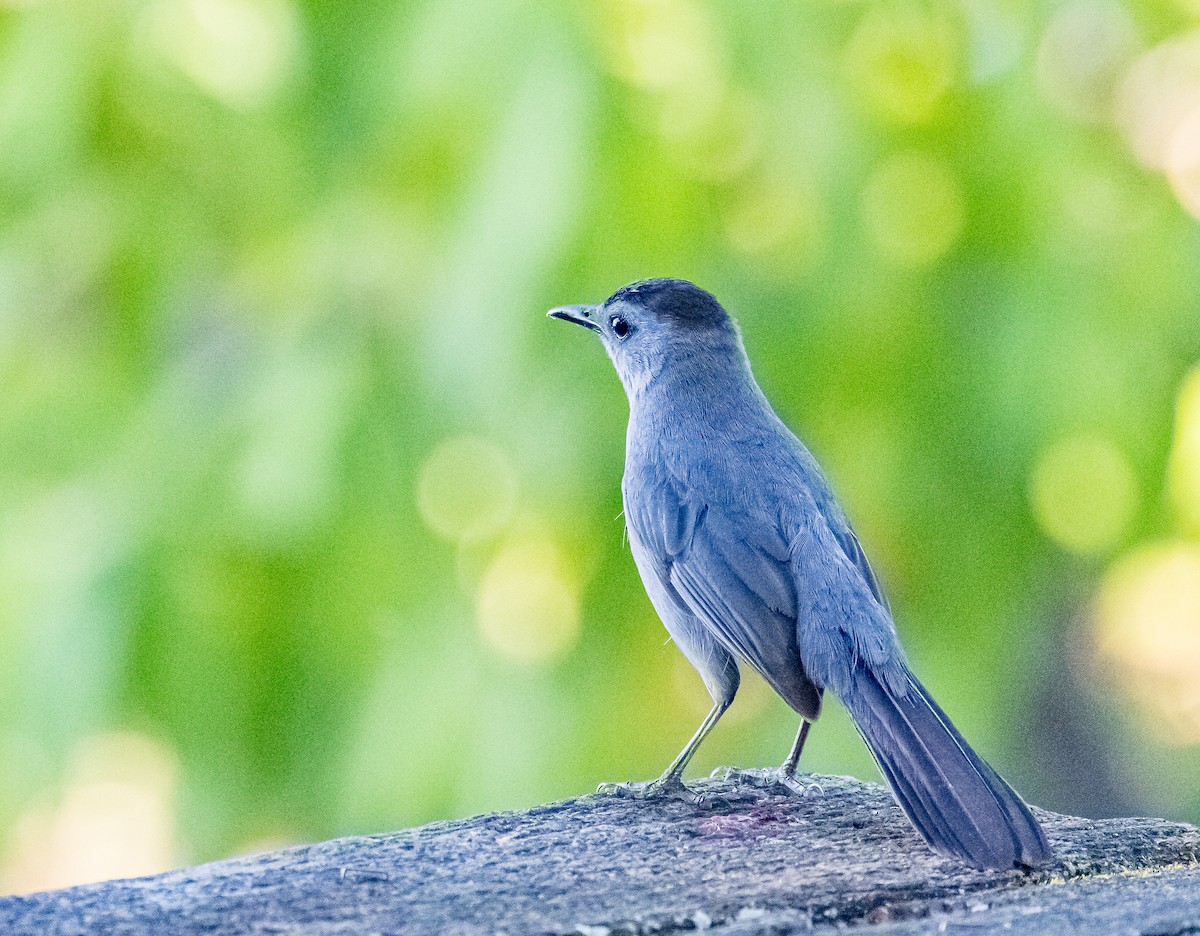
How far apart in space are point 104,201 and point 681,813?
2323 millimetres

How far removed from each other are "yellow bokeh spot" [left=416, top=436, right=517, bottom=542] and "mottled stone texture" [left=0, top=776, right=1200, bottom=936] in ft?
4.35

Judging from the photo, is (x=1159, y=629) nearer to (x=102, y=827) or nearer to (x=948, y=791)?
(x=948, y=791)

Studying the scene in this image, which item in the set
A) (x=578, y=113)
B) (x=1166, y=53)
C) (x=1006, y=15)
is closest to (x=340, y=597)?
(x=578, y=113)

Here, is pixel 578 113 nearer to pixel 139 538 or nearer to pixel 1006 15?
pixel 1006 15

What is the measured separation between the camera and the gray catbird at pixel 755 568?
2303 millimetres

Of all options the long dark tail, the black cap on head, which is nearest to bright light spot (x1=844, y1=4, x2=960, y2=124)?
the black cap on head

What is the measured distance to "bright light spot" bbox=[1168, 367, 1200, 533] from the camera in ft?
12.1

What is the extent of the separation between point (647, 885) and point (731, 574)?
2.95ft

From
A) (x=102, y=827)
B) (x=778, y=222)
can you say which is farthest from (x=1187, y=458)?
(x=102, y=827)

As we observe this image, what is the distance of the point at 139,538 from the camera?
11.6 ft

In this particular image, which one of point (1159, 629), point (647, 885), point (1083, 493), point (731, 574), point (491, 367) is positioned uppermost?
point (491, 367)

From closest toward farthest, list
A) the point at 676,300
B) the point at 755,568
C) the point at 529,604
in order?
the point at 755,568 < the point at 676,300 < the point at 529,604

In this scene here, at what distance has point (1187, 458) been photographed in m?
3.70

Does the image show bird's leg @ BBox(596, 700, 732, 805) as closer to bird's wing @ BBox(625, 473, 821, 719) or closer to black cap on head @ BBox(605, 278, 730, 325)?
bird's wing @ BBox(625, 473, 821, 719)
